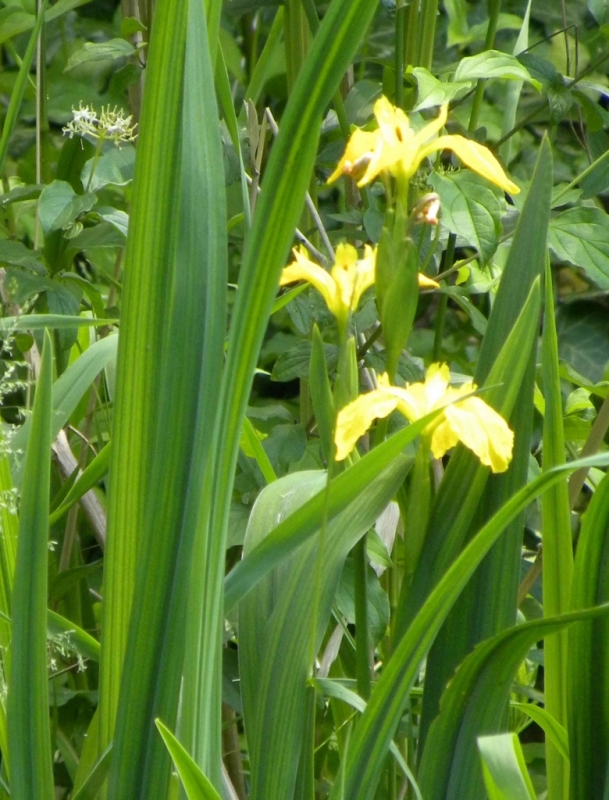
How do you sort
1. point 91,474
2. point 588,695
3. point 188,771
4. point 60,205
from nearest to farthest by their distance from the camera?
point 188,771 < point 588,695 < point 91,474 < point 60,205

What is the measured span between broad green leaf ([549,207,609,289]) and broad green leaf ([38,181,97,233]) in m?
0.34

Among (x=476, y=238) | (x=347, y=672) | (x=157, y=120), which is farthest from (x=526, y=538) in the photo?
(x=157, y=120)

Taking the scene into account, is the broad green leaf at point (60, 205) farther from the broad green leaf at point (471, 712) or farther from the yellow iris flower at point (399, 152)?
the broad green leaf at point (471, 712)

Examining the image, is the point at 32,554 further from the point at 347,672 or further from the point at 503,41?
the point at 503,41

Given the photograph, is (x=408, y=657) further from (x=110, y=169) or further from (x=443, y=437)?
(x=110, y=169)

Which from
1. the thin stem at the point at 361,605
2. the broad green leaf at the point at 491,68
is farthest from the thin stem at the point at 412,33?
the thin stem at the point at 361,605

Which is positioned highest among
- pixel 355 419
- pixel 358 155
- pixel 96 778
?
pixel 358 155

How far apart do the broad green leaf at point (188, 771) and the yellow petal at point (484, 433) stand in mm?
163

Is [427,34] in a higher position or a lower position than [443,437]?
higher

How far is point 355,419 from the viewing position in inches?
14.9

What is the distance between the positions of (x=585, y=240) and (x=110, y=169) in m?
0.39

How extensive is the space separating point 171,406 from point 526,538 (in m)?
0.89

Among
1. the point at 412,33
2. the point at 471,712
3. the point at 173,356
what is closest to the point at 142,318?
the point at 173,356

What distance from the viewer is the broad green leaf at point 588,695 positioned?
1.48 ft
